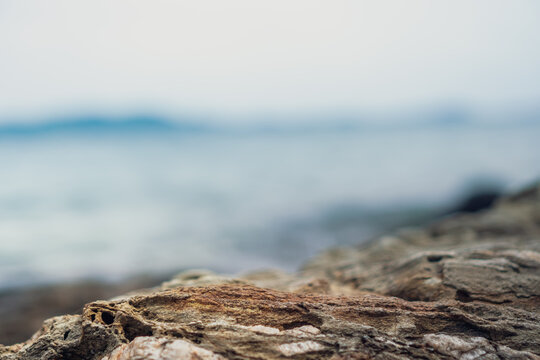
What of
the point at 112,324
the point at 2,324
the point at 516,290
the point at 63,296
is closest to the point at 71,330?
the point at 112,324

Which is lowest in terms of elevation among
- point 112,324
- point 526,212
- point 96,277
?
point 96,277

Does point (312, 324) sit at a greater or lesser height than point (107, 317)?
lesser

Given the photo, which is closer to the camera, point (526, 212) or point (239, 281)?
point (239, 281)

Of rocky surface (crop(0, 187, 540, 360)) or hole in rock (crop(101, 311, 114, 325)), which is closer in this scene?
rocky surface (crop(0, 187, 540, 360))

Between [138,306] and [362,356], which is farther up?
[138,306]

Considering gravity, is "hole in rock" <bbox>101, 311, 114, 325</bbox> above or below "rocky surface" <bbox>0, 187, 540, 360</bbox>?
above

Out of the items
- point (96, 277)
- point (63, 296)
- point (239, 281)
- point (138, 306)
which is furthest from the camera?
point (96, 277)

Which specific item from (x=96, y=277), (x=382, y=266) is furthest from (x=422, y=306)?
(x=96, y=277)

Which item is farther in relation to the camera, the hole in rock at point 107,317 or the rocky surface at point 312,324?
the hole in rock at point 107,317

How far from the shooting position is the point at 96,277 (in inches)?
674

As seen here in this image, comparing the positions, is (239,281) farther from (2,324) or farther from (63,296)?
(63,296)

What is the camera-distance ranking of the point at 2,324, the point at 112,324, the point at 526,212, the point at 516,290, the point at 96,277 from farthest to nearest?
the point at 96,277, the point at 526,212, the point at 2,324, the point at 516,290, the point at 112,324

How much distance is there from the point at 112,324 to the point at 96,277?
15.2 meters

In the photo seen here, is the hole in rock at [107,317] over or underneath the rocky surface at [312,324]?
over
